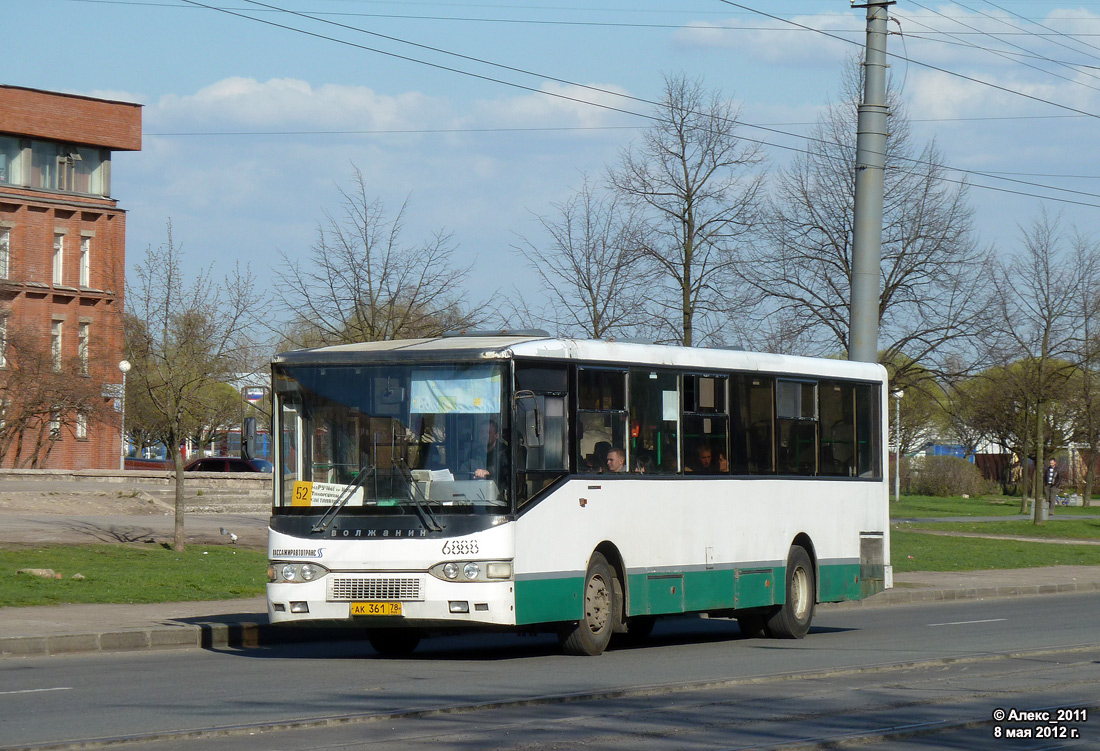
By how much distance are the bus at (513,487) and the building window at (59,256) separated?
167ft

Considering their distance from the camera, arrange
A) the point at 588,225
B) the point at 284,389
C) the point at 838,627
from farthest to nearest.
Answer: the point at 588,225 < the point at 838,627 < the point at 284,389

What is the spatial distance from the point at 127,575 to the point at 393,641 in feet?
24.0

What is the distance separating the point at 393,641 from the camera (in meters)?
14.8

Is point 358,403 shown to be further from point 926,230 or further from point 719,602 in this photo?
point 926,230

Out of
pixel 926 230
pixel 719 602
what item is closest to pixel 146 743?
pixel 719 602

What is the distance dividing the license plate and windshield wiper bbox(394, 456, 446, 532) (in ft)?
2.45

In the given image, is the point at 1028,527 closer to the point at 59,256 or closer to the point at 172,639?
the point at 172,639

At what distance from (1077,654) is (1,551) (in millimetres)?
15245

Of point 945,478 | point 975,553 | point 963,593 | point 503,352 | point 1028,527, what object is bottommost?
point 963,593

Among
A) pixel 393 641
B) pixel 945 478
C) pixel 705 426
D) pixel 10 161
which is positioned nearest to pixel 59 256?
pixel 10 161

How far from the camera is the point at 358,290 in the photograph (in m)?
32.7

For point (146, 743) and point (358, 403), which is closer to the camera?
point (146, 743)

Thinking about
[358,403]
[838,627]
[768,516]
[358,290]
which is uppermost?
[358,290]

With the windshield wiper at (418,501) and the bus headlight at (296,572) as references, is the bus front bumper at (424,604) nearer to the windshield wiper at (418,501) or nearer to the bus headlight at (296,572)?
the bus headlight at (296,572)
